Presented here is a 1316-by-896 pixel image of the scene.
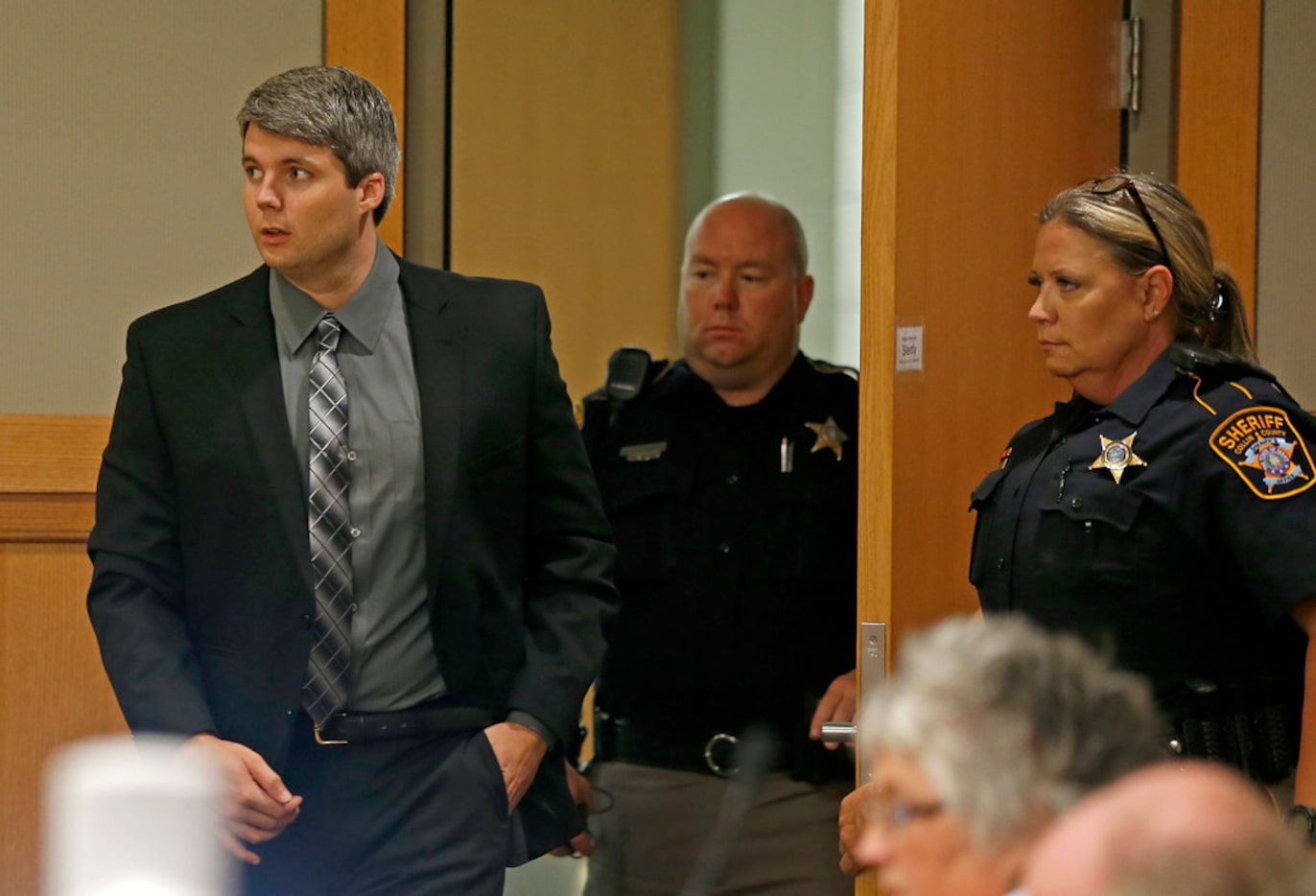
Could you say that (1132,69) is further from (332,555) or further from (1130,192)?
(332,555)

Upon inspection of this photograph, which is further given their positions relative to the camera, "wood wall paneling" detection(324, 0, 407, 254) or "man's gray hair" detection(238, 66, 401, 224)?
"wood wall paneling" detection(324, 0, 407, 254)

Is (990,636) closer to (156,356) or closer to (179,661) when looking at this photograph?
(179,661)

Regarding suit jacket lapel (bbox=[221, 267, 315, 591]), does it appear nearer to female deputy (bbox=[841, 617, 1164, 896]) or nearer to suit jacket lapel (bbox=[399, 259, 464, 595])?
suit jacket lapel (bbox=[399, 259, 464, 595])

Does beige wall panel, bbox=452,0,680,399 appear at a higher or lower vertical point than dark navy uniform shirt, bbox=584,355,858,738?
higher

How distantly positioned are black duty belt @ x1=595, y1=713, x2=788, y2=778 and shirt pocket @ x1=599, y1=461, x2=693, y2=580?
1.00ft

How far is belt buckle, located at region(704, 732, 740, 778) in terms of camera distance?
3.21m

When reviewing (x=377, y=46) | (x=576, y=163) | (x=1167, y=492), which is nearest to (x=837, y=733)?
(x=1167, y=492)

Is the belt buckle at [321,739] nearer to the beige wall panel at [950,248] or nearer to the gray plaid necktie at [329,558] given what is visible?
the gray plaid necktie at [329,558]

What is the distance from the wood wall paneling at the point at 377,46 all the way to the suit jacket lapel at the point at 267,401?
2.21ft

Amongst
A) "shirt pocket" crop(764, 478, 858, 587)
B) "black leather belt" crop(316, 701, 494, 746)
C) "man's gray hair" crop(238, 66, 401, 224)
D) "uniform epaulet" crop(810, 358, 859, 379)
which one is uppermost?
"man's gray hair" crop(238, 66, 401, 224)

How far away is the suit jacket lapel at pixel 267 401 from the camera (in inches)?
84.8

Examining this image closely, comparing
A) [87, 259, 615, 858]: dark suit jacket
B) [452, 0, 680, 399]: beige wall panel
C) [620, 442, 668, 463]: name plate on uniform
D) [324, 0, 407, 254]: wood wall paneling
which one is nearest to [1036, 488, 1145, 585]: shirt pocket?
[87, 259, 615, 858]: dark suit jacket

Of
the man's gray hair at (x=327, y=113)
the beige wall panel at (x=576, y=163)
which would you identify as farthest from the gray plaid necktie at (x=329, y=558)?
the beige wall panel at (x=576, y=163)

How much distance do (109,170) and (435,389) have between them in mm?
1002
